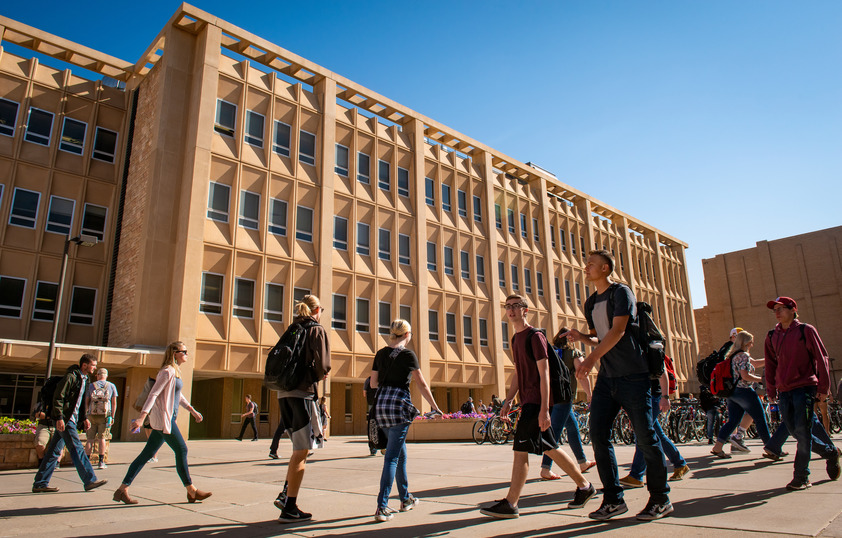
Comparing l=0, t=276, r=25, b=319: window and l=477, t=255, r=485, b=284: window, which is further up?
l=477, t=255, r=485, b=284: window

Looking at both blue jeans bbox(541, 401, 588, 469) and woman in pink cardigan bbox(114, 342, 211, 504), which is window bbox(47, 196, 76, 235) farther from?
blue jeans bbox(541, 401, 588, 469)

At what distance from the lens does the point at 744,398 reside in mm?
8328

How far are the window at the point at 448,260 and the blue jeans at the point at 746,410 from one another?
24.4m

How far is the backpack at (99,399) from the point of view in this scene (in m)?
11.2

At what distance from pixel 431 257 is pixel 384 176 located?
517 cm

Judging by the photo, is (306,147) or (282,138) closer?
(282,138)

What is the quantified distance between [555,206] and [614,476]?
3927 centimetres

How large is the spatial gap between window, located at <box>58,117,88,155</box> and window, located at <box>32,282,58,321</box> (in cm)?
586

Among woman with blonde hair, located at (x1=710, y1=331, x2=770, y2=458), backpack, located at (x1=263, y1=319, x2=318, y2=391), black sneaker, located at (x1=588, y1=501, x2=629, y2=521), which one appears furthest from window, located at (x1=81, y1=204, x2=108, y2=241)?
black sneaker, located at (x1=588, y1=501, x2=629, y2=521)

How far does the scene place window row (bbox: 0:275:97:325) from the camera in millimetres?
21594

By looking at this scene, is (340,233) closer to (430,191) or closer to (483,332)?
(430,191)

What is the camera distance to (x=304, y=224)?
2661 cm

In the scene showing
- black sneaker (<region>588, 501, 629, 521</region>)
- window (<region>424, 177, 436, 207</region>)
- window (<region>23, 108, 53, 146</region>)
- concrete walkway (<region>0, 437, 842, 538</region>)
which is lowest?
concrete walkway (<region>0, 437, 842, 538</region>)

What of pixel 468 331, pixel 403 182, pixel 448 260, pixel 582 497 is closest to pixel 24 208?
pixel 403 182
